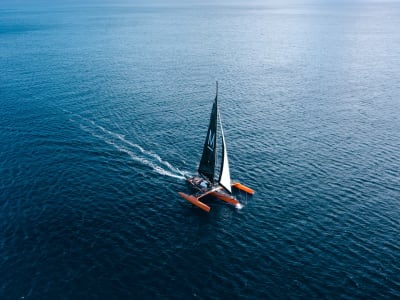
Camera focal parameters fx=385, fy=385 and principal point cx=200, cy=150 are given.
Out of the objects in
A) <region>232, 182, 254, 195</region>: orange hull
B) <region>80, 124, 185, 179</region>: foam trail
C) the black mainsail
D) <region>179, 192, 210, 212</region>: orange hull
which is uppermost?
the black mainsail

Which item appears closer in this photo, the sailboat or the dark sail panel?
the sailboat

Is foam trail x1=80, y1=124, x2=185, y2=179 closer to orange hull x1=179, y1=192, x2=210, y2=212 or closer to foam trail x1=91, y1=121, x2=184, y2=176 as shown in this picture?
foam trail x1=91, y1=121, x2=184, y2=176

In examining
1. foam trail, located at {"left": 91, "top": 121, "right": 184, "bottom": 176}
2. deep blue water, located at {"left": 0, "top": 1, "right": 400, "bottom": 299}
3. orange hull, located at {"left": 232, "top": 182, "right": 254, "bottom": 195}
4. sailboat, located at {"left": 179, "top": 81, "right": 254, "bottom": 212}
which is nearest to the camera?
deep blue water, located at {"left": 0, "top": 1, "right": 400, "bottom": 299}

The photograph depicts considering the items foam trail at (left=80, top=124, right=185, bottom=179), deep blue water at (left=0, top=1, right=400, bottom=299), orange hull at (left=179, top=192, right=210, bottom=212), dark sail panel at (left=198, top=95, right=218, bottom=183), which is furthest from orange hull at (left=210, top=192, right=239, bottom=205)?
foam trail at (left=80, top=124, right=185, bottom=179)

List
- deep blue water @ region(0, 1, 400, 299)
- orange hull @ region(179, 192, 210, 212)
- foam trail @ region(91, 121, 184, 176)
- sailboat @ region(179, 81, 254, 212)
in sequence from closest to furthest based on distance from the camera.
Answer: deep blue water @ region(0, 1, 400, 299) → orange hull @ region(179, 192, 210, 212) → sailboat @ region(179, 81, 254, 212) → foam trail @ region(91, 121, 184, 176)

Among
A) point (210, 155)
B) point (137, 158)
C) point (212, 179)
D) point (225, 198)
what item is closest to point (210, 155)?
point (210, 155)

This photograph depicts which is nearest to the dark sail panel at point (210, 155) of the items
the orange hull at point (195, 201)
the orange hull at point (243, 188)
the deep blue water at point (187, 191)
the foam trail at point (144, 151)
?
the orange hull at point (243, 188)

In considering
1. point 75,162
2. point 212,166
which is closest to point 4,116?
point 75,162

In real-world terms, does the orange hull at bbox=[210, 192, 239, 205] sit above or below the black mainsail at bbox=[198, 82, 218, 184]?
below
